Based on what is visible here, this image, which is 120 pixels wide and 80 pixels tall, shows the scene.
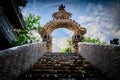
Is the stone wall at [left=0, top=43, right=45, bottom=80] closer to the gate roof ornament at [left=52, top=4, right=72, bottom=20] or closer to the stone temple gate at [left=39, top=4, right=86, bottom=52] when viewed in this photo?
the stone temple gate at [left=39, top=4, right=86, bottom=52]

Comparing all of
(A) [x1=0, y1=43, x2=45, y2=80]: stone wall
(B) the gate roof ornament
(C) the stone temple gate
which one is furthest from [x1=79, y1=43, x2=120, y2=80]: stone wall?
(B) the gate roof ornament

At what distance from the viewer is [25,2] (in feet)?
44.3

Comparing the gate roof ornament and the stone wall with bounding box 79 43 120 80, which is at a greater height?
the gate roof ornament

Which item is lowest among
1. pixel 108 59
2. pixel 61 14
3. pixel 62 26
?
pixel 108 59

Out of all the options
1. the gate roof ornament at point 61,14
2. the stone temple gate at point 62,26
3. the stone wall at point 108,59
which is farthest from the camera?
the gate roof ornament at point 61,14

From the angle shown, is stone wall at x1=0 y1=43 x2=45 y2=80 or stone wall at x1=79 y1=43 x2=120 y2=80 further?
stone wall at x1=79 y1=43 x2=120 y2=80

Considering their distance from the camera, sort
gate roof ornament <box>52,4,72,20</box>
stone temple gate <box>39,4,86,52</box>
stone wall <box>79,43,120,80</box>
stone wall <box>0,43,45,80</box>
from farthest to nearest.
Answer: gate roof ornament <box>52,4,72,20</box>
stone temple gate <box>39,4,86,52</box>
stone wall <box>79,43,120,80</box>
stone wall <box>0,43,45,80</box>

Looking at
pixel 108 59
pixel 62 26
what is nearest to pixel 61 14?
pixel 62 26

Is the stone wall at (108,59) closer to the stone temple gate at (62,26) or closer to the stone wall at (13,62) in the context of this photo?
the stone wall at (13,62)

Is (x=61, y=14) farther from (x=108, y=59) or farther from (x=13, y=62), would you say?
(x=13, y=62)

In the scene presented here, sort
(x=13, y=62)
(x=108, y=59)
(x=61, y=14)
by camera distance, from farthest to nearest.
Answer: (x=61, y=14) → (x=108, y=59) → (x=13, y=62)

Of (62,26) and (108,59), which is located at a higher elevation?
(62,26)

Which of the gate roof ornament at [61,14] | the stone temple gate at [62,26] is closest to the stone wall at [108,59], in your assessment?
the stone temple gate at [62,26]

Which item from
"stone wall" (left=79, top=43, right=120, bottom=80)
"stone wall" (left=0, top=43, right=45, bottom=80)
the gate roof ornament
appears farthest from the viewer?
the gate roof ornament
